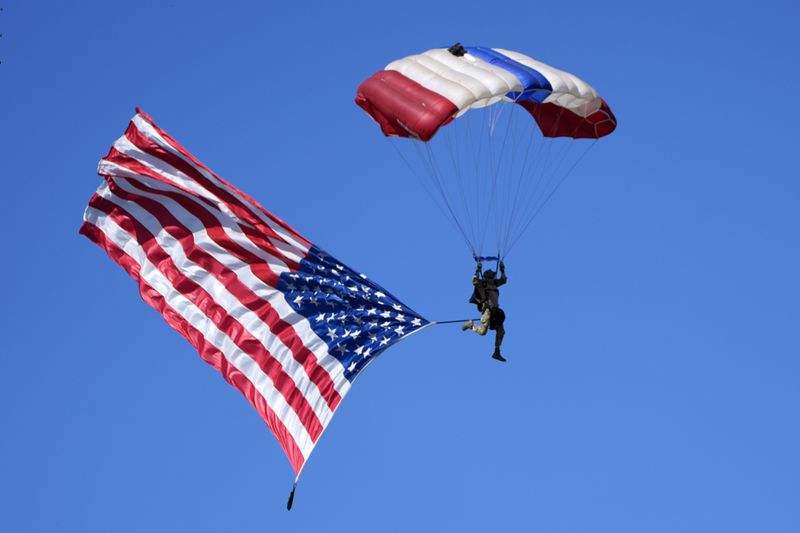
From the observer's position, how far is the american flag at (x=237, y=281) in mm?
31953

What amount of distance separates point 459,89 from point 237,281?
475cm

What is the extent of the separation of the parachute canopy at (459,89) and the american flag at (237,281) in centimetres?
264

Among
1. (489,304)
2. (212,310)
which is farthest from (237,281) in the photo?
(489,304)

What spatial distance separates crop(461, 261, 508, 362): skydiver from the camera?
31.5m

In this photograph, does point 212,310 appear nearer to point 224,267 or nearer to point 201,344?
point 201,344

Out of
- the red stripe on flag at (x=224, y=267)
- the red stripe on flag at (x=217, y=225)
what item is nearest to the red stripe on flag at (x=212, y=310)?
the red stripe on flag at (x=224, y=267)

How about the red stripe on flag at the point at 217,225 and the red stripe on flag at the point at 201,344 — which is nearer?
the red stripe on flag at the point at 201,344

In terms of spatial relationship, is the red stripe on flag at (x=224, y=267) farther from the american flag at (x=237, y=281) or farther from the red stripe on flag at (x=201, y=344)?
the red stripe on flag at (x=201, y=344)

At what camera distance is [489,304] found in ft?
103

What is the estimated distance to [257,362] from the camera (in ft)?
105

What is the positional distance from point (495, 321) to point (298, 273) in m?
3.32

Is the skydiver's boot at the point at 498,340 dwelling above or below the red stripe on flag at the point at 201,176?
below

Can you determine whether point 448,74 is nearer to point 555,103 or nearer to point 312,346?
point 555,103

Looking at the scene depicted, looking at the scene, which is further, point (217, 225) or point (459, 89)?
point (217, 225)
